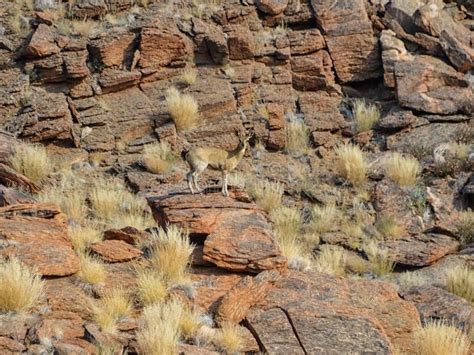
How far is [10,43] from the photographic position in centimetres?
1709

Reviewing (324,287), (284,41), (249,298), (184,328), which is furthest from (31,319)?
(284,41)

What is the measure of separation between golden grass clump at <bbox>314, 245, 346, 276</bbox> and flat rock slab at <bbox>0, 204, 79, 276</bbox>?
415cm

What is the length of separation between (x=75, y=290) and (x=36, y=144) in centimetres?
714

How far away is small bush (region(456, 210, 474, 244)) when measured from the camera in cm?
1283

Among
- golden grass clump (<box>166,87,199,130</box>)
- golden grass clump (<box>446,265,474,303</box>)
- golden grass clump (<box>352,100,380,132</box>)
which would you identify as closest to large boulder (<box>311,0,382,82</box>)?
golden grass clump (<box>352,100,380,132</box>)

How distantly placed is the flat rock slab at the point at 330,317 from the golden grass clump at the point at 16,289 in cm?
270

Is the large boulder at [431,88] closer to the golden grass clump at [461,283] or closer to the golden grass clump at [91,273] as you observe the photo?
the golden grass clump at [461,283]

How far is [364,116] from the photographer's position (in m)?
16.9

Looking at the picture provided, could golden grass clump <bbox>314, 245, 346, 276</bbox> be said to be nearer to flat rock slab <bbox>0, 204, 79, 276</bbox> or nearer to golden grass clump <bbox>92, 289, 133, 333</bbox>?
golden grass clump <bbox>92, 289, 133, 333</bbox>

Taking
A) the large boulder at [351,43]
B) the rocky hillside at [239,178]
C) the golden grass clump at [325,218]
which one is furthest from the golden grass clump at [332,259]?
the large boulder at [351,43]

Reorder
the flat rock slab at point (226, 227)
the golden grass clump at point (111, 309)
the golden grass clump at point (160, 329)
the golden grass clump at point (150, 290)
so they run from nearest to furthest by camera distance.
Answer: the golden grass clump at point (160, 329) < the golden grass clump at point (111, 309) < the golden grass clump at point (150, 290) < the flat rock slab at point (226, 227)

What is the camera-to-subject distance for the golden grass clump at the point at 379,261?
12039 millimetres

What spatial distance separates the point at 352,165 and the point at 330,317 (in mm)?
6504

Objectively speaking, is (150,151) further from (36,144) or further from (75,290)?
(75,290)
